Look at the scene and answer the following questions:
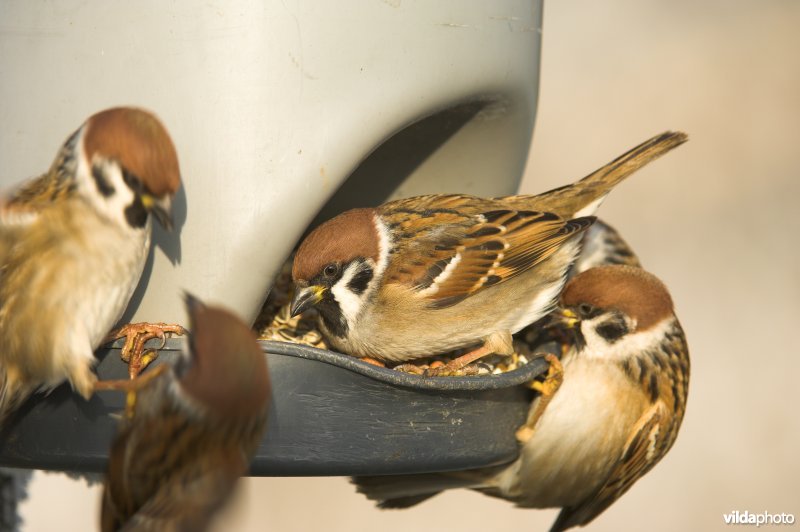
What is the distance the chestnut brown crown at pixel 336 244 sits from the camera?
275 centimetres

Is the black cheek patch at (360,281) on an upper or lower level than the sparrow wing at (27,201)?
lower

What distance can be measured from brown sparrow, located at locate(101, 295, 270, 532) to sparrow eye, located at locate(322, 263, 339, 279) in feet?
2.36

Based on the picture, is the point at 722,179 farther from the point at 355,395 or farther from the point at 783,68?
the point at 355,395

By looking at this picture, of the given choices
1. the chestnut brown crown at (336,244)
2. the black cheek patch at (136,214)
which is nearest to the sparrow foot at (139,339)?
the black cheek patch at (136,214)

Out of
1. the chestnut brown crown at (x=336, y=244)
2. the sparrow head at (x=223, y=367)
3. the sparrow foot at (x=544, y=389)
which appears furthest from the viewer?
the sparrow foot at (x=544, y=389)

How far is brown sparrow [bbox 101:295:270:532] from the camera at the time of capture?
75.8 inches

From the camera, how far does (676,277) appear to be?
6.14 m

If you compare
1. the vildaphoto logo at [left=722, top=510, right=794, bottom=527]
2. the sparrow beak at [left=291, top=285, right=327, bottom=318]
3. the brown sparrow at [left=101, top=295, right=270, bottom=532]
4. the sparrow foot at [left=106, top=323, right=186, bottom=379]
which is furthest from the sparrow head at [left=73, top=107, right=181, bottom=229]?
the vildaphoto logo at [left=722, top=510, right=794, bottom=527]

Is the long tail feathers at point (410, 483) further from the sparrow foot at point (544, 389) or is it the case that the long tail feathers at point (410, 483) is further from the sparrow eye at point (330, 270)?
the sparrow eye at point (330, 270)

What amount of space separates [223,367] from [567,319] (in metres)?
1.55

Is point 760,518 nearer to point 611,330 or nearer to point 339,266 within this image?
point 611,330

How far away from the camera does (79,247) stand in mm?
2227

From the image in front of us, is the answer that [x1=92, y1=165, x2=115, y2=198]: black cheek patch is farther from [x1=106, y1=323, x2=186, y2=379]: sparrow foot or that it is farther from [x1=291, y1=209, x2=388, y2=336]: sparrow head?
[x1=291, y1=209, x2=388, y2=336]: sparrow head

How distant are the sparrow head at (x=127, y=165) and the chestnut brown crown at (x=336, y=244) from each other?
56cm
